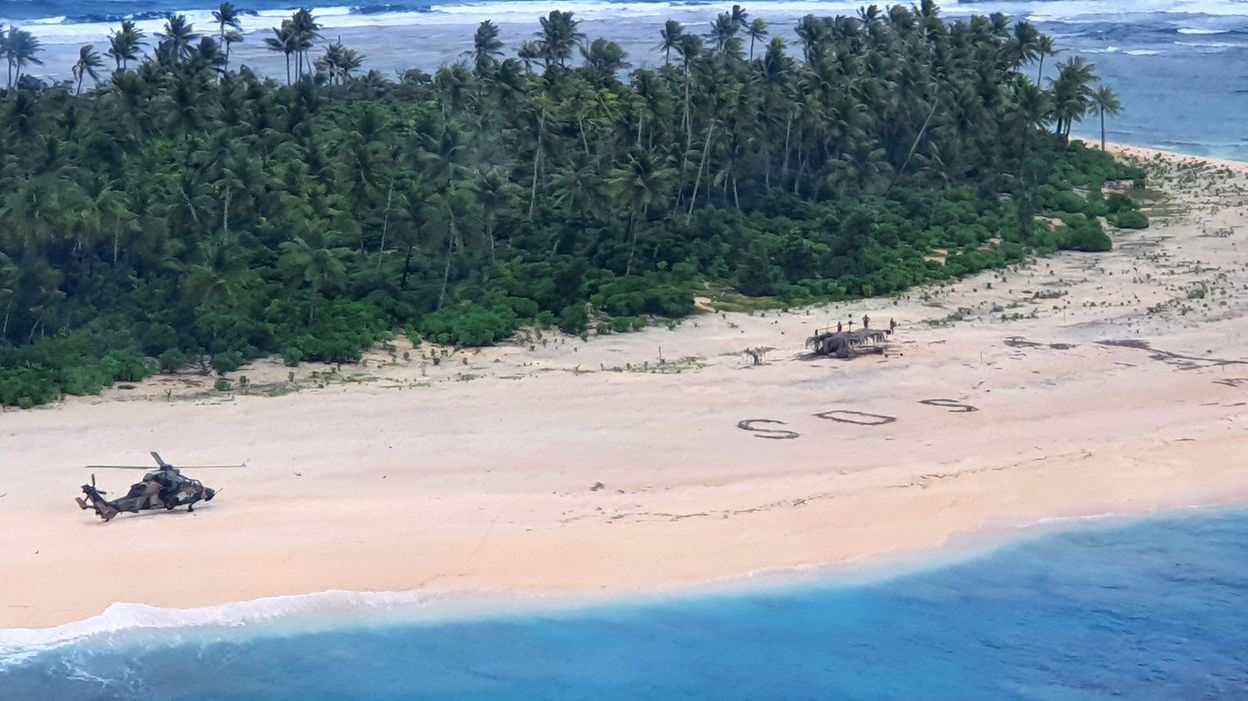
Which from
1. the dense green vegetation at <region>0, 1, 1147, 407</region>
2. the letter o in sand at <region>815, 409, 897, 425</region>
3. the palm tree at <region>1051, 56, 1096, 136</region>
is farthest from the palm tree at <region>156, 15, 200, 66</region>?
the letter o in sand at <region>815, 409, 897, 425</region>

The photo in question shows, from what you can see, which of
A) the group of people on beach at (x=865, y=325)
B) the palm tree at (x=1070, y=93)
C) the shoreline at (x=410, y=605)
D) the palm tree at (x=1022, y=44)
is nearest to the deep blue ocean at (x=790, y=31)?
the palm tree at (x=1022, y=44)

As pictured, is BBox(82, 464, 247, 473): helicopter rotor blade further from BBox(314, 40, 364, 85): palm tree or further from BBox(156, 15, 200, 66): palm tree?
BBox(314, 40, 364, 85): palm tree

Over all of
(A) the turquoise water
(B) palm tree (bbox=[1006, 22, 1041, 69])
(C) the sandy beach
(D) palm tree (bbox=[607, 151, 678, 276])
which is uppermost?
(B) palm tree (bbox=[1006, 22, 1041, 69])

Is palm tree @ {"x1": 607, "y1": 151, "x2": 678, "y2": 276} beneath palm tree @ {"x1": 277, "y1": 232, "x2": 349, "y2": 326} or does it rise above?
above

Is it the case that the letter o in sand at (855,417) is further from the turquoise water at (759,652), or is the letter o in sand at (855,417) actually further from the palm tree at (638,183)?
the palm tree at (638,183)

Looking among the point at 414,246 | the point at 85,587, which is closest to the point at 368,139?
the point at 414,246

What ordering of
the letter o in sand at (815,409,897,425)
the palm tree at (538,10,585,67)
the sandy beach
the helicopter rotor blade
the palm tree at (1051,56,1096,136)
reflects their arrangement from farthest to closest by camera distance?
the palm tree at (538,10,585,67)
the palm tree at (1051,56,1096,136)
the letter o in sand at (815,409,897,425)
the helicopter rotor blade
the sandy beach

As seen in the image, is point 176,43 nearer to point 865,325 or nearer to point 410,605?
point 865,325
